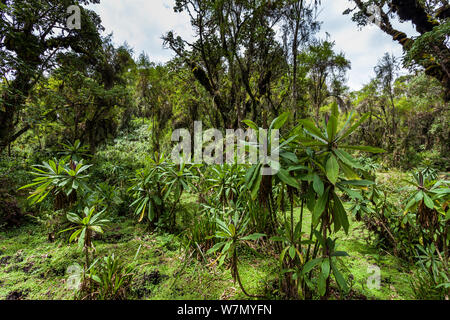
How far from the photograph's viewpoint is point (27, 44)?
11.5 feet

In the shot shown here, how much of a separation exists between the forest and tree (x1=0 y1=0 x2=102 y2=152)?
3 cm

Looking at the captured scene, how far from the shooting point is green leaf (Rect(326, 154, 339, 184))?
1.00 m

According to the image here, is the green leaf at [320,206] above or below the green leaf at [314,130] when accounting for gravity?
below

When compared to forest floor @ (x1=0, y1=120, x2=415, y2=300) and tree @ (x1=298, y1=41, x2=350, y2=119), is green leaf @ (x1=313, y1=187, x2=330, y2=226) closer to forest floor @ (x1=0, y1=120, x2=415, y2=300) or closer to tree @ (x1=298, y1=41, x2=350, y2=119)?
forest floor @ (x1=0, y1=120, x2=415, y2=300)

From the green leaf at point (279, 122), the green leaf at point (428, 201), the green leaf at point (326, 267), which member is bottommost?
the green leaf at point (326, 267)

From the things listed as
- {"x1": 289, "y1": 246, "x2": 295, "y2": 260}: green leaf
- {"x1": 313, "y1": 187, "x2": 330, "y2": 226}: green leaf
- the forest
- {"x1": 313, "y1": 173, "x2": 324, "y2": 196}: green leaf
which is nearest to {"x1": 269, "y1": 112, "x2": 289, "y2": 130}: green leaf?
the forest

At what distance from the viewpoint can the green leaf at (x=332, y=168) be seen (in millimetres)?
1001

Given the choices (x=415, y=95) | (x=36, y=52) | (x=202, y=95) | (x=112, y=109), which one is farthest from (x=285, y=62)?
(x=415, y=95)

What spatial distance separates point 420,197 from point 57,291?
3204 mm

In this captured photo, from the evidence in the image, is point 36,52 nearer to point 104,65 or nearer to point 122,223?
point 104,65

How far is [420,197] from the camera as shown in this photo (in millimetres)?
1423

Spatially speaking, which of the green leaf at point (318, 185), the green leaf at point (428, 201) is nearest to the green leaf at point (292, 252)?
the green leaf at point (318, 185)

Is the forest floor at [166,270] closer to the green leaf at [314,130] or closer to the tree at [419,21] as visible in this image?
the green leaf at [314,130]

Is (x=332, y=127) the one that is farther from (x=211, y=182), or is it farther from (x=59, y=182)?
Answer: (x=59, y=182)
